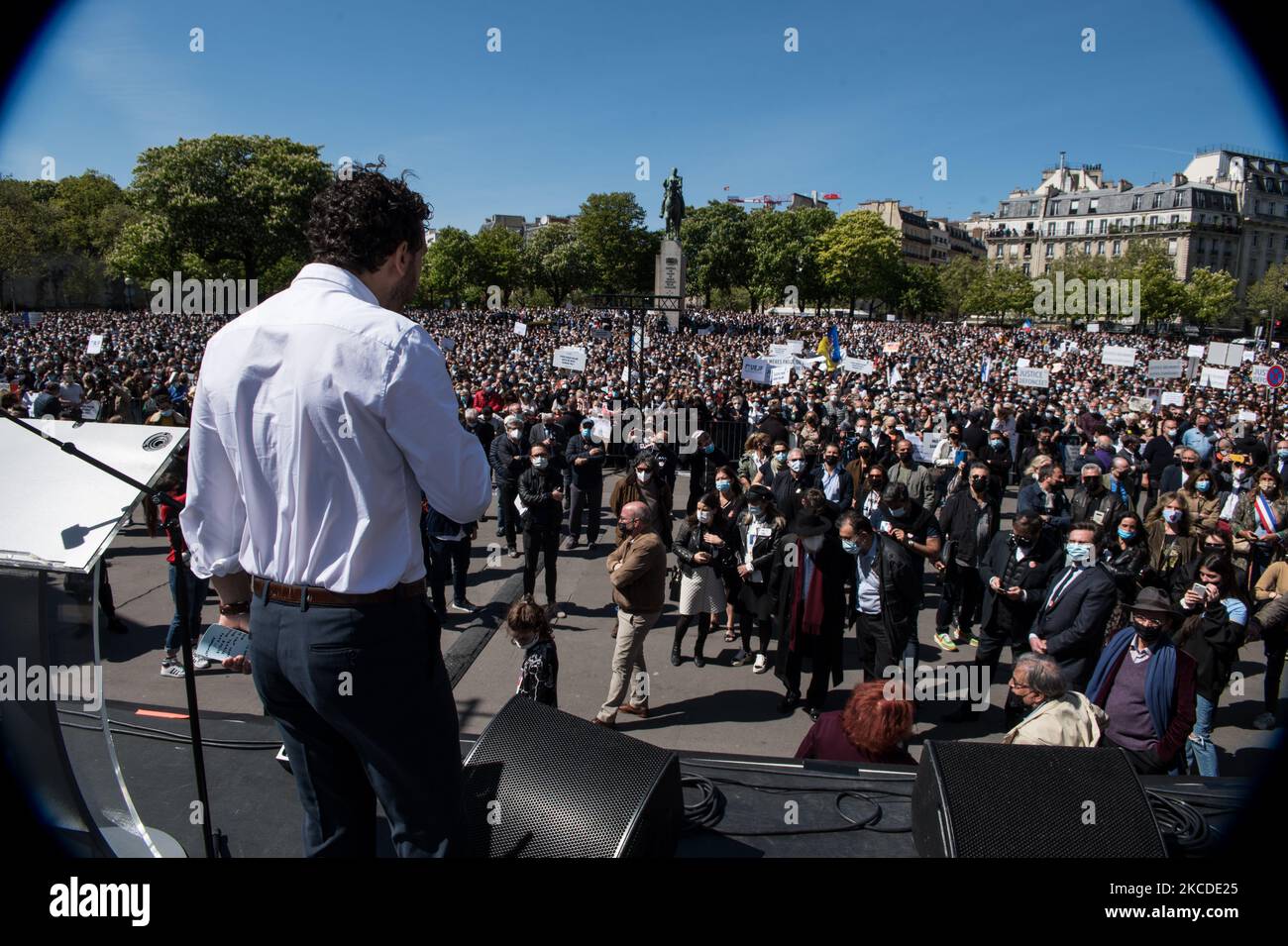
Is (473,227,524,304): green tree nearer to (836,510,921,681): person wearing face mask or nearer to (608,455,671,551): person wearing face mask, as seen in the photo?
(608,455,671,551): person wearing face mask

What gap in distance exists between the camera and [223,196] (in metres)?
43.8

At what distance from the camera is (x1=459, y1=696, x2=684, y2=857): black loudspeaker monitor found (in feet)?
7.05


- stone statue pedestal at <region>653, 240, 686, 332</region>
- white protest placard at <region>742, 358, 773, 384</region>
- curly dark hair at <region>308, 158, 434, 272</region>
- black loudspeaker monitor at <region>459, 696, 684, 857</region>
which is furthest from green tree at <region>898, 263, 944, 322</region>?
curly dark hair at <region>308, 158, 434, 272</region>

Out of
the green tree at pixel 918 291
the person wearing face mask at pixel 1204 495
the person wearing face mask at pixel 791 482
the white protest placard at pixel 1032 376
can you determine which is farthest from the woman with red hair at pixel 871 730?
the green tree at pixel 918 291

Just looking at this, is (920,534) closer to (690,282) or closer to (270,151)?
(270,151)

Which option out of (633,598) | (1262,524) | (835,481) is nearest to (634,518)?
(633,598)

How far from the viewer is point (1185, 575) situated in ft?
20.4

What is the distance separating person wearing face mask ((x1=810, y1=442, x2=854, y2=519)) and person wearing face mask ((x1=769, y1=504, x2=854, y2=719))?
301 centimetres

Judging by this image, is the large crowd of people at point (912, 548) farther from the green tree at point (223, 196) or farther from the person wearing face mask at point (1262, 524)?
the green tree at point (223, 196)

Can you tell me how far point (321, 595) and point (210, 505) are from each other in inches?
13.5

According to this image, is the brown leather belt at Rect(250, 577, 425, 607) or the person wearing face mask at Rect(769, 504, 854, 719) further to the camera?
the person wearing face mask at Rect(769, 504, 854, 719)

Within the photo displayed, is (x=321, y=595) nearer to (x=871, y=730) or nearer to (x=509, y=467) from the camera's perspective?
(x=871, y=730)
